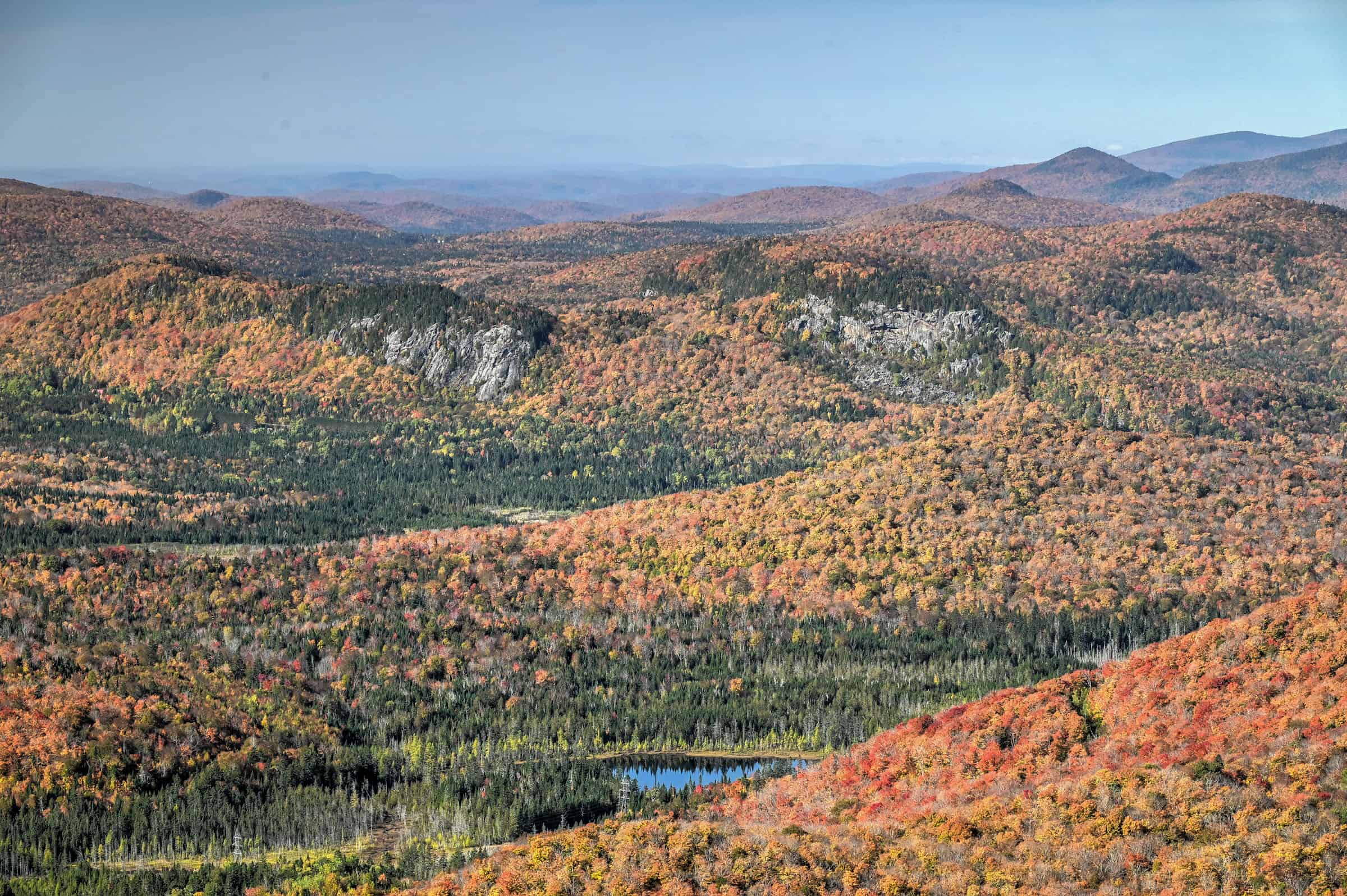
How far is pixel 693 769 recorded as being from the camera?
421 feet

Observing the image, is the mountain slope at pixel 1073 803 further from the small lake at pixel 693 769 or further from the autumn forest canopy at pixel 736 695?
the small lake at pixel 693 769

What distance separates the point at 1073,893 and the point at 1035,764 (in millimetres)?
23129

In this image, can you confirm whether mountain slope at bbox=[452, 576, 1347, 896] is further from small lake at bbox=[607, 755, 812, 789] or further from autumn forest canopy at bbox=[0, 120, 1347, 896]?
small lake at bbox=[607, 755, 812, 789]

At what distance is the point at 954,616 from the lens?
531 ft

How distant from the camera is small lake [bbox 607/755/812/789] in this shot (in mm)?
123625

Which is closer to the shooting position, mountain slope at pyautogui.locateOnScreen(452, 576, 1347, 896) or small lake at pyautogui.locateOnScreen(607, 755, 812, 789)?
mountain slope at pyautogui.locateOnScreen(452, 576, 1347, 896)

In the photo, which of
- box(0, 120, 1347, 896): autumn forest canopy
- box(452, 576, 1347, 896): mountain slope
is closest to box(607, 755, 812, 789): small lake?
box(0, 120, 1347, 896): autumn forest canopy

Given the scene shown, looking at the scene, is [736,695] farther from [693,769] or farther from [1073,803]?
[1073,803]

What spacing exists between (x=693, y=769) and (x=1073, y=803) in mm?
43119

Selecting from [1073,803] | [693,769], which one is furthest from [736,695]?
[1073,803]

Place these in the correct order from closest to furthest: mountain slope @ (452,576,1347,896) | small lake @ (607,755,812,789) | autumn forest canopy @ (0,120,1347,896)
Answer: mountain slope @ (452,576,1347,896)
autumn forest canopy @ (0,120,1347,896)
small lake @ (607,755,812,789)

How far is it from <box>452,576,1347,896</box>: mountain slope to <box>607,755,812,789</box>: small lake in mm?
9060

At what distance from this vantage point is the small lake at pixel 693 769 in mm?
123625

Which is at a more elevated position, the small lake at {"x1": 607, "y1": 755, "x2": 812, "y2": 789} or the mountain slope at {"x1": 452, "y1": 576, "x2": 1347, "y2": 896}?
the mountain slope at {"x1": 452, "y1": 576, "x2": 1347, "y2": 896}
